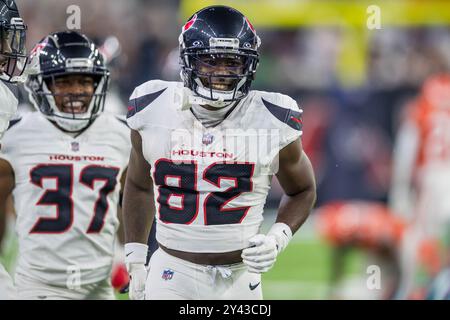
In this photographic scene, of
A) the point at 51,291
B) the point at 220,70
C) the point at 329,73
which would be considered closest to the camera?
the point at 220,70

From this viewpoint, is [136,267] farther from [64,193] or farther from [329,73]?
[329,73]

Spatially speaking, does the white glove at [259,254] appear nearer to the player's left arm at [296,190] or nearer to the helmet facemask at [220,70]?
the player's left arm at [296,190]

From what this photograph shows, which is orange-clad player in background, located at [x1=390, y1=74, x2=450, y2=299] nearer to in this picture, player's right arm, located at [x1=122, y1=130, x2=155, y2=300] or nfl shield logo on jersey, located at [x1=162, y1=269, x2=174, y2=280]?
player's right arm, located at [x1=122, y1=130, x2=155, y2=300]

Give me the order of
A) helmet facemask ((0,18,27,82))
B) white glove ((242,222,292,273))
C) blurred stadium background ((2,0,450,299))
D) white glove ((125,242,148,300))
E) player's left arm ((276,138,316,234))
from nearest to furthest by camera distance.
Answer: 1. white glove ((242,222,292,273))
2. player's left arm ((276,138,316,234))
3. white glove ((125,242,148,300))
4. helmet facemask ((0,18,27,82))
5. blurred stadium background ((2,0,450,299))

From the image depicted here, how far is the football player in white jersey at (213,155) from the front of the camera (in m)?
3.69

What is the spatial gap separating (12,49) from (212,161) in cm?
96

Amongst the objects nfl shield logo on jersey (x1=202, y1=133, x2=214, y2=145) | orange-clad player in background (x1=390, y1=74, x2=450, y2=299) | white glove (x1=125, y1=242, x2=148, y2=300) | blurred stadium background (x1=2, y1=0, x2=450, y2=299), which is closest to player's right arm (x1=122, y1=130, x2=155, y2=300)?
white glove (x1=125, y1=242, x2=148, y2=300)

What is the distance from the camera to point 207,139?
3723 mm

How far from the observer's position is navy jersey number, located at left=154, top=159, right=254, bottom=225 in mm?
3695

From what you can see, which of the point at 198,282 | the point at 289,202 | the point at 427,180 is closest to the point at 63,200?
the point at 198,282

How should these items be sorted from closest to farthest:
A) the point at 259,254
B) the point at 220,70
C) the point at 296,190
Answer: the point at 259,254 → the point at 220,70 → the point at 296,190

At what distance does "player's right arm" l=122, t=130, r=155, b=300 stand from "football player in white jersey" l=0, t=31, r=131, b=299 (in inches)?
14.9

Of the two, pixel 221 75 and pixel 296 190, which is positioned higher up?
pixel 221 75
